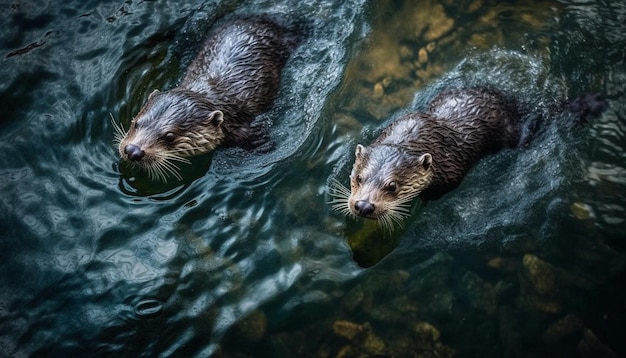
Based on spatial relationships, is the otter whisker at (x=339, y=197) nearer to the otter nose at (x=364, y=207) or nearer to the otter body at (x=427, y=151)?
the otter body at (x=427, y=151)

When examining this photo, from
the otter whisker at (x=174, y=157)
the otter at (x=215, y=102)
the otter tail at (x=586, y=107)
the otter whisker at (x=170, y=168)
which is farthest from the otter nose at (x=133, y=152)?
the otter tail at (x=586, y=107)

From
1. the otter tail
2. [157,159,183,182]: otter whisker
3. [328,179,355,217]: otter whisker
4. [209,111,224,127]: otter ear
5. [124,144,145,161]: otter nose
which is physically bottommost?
the otter tail

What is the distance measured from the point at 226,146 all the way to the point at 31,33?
90.0 inches

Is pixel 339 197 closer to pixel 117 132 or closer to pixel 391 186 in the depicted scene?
pixel 391 186

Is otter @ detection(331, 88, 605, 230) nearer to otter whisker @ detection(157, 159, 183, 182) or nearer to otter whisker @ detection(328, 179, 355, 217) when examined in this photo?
otter whisker @ detection(328, 179, 355, 217)

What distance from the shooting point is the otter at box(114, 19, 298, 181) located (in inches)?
209

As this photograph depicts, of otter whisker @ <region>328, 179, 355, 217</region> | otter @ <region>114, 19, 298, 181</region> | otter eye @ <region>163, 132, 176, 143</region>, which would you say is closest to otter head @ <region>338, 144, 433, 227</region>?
otter whisker @ <region>328, 179, 355, 217</region>

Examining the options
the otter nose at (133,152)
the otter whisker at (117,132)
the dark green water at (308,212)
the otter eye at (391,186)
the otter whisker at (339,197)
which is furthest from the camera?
the otter whisker at (117,132)

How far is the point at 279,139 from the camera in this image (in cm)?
579

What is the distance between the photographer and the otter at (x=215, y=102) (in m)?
5.30

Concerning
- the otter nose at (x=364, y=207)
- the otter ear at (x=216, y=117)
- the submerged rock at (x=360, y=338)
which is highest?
the otter ear at (x=216, y=117)

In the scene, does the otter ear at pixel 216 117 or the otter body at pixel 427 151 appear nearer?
the otter body at pixel 427 151

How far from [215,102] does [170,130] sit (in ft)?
1.60

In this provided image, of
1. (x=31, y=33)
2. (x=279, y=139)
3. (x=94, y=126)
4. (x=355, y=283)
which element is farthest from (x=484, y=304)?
(x=31, y=33)
